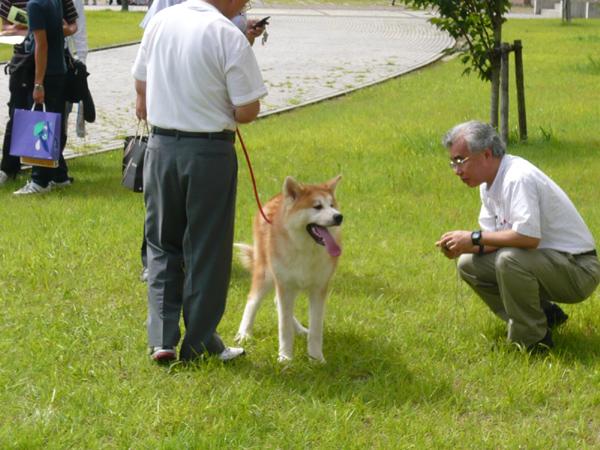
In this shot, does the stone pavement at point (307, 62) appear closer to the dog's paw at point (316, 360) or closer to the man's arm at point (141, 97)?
the man's arm at point (141, 97)

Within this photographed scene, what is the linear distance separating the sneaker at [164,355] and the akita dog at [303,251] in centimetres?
66

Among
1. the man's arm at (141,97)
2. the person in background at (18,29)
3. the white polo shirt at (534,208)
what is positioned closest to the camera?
the white polo shirt at (534,208)

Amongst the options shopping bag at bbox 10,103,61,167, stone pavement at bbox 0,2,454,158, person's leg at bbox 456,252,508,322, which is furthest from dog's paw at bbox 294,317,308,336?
stone pavement at bbox 0,2,454,158

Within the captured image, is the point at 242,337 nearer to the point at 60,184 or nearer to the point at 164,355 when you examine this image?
the point at 164,355

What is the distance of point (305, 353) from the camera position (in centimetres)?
492

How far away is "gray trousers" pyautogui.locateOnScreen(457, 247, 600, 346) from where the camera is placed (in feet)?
15.0

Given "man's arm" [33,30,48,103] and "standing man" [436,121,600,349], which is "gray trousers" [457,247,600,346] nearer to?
"standing man" [436,121,600,349]

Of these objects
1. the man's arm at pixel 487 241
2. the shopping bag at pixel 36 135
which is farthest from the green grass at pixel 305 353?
the man's arm at pixel 487 241

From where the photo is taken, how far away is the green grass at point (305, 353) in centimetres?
388

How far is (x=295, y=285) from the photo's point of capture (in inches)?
189

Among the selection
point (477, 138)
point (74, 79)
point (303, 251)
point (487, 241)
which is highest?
point (74, 79)

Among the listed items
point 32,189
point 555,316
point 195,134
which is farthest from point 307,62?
point 195,134

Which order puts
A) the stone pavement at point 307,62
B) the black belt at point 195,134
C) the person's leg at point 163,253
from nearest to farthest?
1. the black belt at point 195,134
2. the person's leg at point 163,253
3. the stone pavement at point 307,62

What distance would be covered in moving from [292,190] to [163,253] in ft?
2.81
